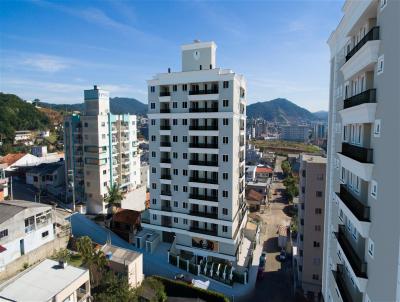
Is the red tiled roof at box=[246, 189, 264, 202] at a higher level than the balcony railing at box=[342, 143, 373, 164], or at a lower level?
lower

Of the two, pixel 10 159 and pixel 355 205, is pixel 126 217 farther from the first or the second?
pixel 10 159

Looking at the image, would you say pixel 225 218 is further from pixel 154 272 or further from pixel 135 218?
pixel 135 218

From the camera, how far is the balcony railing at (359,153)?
12406mm

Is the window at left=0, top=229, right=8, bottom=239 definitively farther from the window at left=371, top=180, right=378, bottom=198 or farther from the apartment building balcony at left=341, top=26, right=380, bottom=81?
the apartment building balcony at left=341, top=26, right=380, bottom=81

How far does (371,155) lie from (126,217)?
37.2 m

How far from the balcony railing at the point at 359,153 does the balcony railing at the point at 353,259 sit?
4783 mm

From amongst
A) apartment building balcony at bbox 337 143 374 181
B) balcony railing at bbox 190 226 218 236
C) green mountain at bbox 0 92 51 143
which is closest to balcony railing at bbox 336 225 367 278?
apartment building balcony at bbox 337 143 374 181

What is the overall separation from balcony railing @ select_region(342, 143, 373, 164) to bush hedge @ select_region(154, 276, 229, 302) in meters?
20.9

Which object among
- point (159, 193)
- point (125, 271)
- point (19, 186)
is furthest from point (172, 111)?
point (19, 186)

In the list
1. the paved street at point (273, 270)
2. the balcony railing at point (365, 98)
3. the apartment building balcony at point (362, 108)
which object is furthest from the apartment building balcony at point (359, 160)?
the paved street at point (273, 270)

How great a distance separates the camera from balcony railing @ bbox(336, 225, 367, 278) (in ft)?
42.2

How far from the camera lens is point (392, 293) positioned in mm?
10109

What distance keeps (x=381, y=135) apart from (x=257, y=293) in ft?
94.5

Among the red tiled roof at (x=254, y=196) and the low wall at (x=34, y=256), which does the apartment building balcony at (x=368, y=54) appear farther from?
the red tiled roof at (x=254, y=196)
